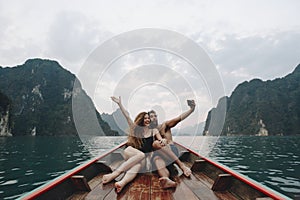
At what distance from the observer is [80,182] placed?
8.59 ft

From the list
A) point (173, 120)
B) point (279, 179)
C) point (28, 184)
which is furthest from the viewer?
point (279, 179)

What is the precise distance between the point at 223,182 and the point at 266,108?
110 m

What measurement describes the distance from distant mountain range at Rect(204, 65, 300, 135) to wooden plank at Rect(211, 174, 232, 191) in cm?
8945

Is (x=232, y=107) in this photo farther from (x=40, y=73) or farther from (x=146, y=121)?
(x=146, y=121)

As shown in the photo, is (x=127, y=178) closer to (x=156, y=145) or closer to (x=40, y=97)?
(x=156, y=145)

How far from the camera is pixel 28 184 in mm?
7348

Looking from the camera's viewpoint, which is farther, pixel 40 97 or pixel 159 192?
pixel 40 97

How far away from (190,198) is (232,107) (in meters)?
125

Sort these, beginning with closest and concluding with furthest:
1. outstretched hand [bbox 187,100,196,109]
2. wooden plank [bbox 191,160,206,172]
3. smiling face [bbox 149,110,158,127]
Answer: outstretched hand [bbox 187,100,196,109] → smiling face [bbox 149,110,158,127] → wooden plank [bbox 191,160,206,172]

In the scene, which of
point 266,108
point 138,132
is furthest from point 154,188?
point 266,108

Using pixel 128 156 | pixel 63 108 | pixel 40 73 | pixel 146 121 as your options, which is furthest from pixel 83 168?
pixel 40 73

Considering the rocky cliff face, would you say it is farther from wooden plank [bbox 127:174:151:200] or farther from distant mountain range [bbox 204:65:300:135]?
wooden plank [bbox 127:174:151:200]

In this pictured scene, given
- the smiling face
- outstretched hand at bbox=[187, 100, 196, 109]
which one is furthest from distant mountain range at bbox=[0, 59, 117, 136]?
outstretched hand at bbox=[187, 100, 196, 109]

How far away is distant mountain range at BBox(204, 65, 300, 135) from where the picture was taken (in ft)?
314
